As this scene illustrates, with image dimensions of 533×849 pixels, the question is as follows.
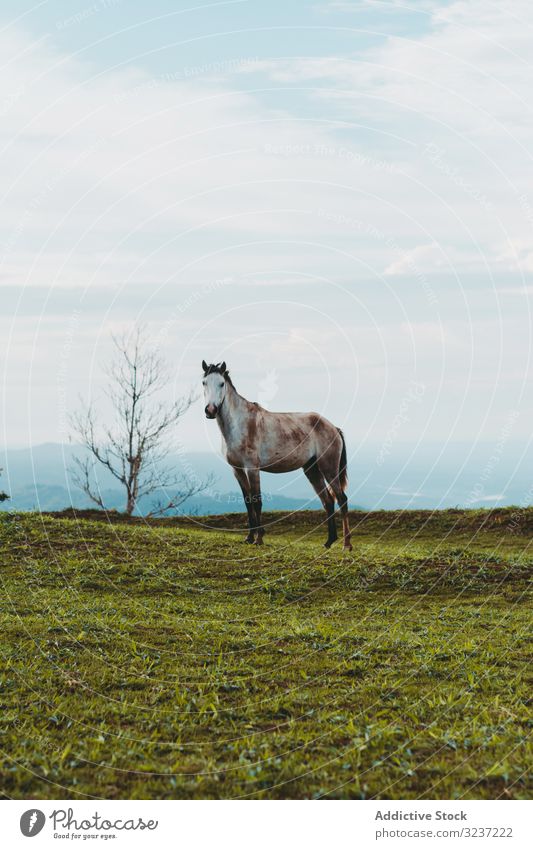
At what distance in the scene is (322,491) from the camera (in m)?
18.4

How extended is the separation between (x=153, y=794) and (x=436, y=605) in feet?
27.3

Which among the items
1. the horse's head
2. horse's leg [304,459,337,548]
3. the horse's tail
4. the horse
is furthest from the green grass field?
the horse's head

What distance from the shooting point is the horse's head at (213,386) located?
16.5 m

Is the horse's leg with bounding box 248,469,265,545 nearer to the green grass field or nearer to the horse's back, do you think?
the horse's back

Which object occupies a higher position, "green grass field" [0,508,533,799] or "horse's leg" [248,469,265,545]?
"horse's leg" [248,469,265,545]

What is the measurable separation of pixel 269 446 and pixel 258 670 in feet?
28.5

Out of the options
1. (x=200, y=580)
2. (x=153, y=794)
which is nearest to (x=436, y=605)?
(x=200, y=580)

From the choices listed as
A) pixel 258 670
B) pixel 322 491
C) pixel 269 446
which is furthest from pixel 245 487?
pixel 258 670

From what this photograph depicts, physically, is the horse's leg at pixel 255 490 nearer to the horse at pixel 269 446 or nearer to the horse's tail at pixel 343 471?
the horse at pixel 269 446

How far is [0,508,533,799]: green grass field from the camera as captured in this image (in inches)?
259

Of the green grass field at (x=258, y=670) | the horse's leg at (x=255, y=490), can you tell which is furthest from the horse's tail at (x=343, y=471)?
the horse's leg at (x=255, y=490)

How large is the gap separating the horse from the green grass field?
127cm

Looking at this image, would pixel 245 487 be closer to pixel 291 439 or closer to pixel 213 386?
pixel 291 439
